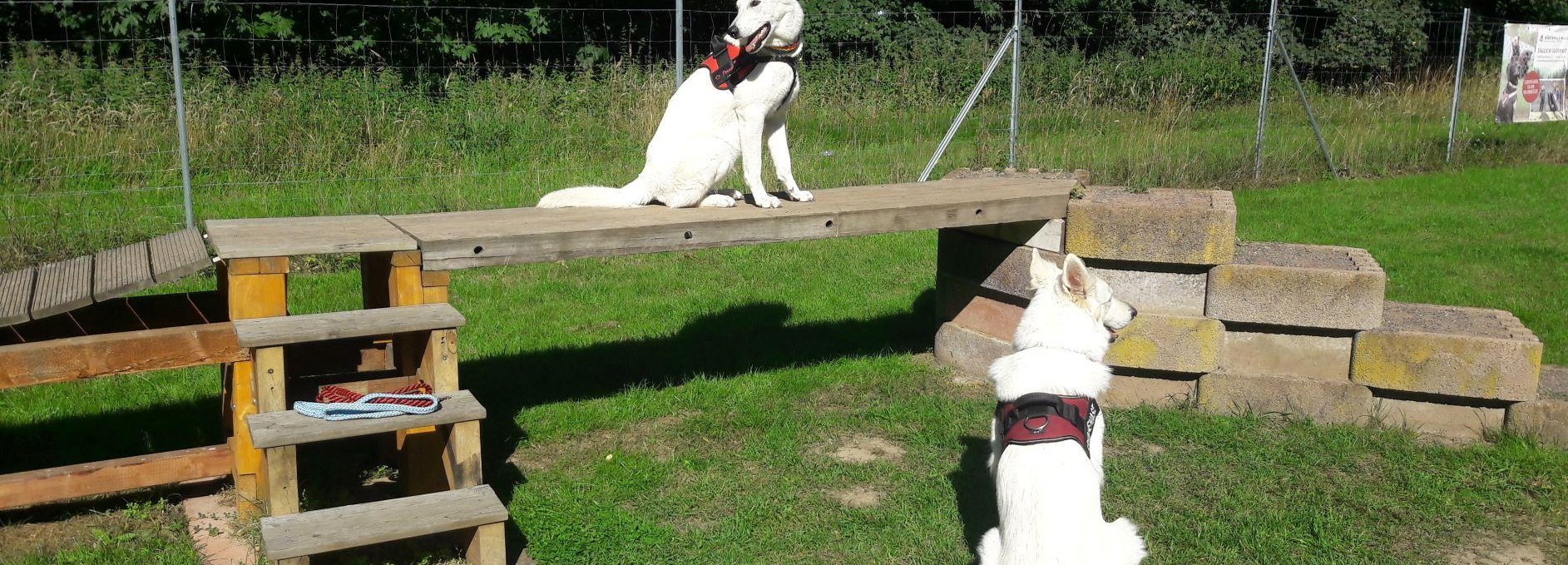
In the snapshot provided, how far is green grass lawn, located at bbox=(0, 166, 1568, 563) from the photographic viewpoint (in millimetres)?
4219

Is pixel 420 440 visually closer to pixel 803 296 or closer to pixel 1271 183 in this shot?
pixel 803 296

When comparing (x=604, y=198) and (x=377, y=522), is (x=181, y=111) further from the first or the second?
(x=377, y=522)

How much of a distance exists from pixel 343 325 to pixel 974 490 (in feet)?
8.80

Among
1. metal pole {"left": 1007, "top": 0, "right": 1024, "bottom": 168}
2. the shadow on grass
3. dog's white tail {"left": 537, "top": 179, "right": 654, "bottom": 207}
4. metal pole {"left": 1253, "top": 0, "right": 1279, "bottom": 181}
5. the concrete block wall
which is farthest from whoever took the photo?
metal pole {"left": 1253, "top": 0, "right": 1279, "bottom": 181}

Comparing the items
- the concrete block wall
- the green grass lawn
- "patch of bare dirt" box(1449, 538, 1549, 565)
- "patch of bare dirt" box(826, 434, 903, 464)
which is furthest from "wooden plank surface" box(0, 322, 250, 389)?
"patch of bare dirt" box(1449, 538, 1549, 565)

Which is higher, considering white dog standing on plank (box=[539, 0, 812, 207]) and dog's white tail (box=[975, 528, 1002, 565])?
white dog standing on plank (box=[539, 0, 812, 207])

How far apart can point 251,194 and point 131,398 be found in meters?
3.39

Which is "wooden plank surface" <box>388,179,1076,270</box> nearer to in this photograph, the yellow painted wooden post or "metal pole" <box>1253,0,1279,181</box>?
the yellow painted wooden post

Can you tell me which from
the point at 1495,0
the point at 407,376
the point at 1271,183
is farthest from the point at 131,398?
the point at 1495,0

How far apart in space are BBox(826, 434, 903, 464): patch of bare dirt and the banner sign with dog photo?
486 inches

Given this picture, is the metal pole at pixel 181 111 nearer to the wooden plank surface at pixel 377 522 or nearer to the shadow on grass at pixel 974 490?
the wooden plank surface at pixel 377 522

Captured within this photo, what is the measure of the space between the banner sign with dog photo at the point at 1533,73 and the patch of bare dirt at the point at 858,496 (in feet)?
42.1

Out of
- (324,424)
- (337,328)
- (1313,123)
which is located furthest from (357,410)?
(1313,123)

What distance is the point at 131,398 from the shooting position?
5.59 metres
